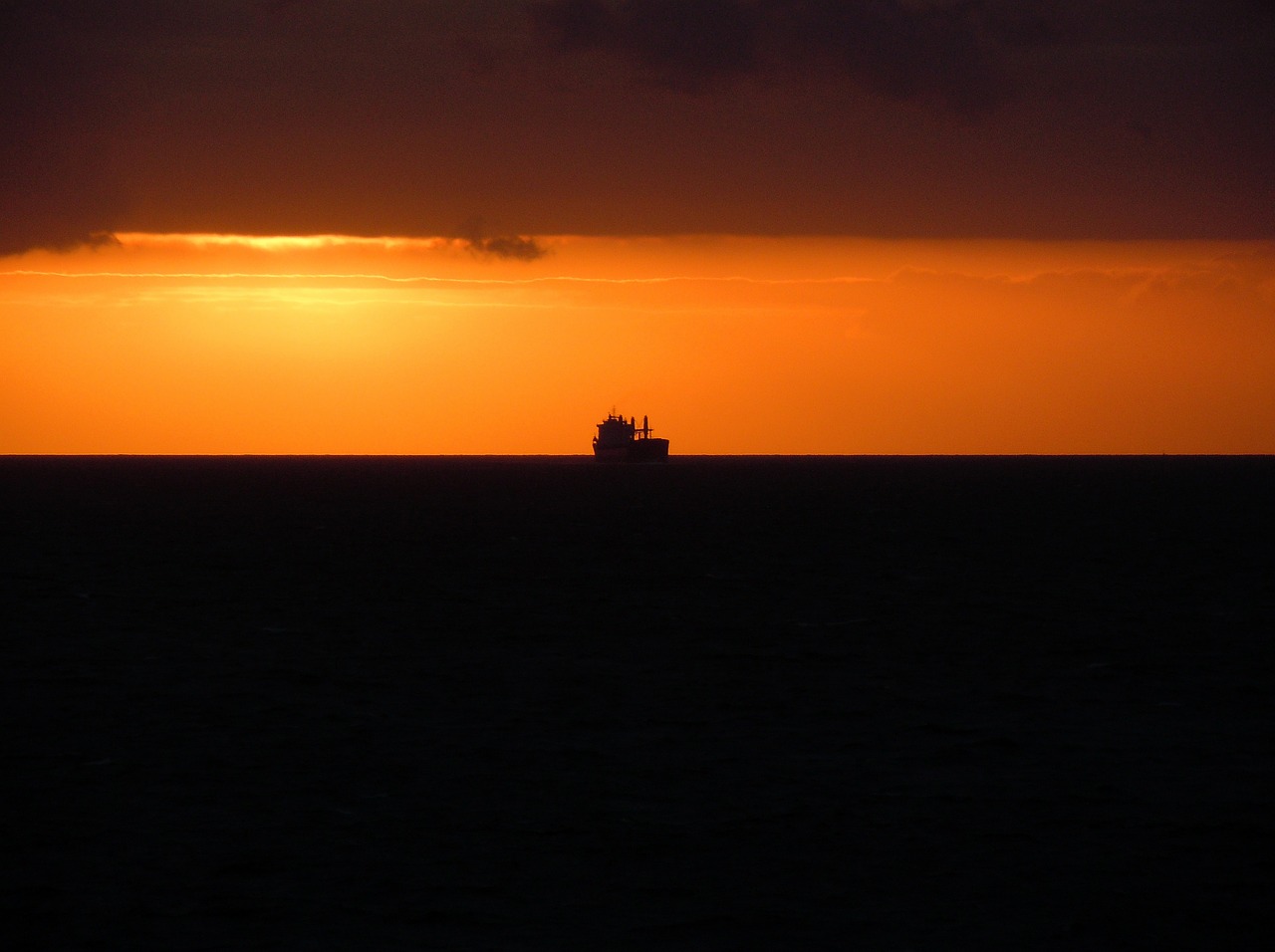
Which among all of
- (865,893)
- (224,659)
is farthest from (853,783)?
(224,659)

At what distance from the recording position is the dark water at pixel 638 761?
19.0 metres

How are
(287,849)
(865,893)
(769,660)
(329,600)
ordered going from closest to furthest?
(865,893)
(287,849)
(769,660)
(329,600)

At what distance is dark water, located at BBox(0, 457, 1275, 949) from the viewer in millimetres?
18969

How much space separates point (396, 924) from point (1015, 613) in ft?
117

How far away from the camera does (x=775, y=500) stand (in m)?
147

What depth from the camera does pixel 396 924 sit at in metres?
18.3

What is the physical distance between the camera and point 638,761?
2705 cm

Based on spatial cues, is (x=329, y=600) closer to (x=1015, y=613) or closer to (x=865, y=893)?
(x=1015, y=613)

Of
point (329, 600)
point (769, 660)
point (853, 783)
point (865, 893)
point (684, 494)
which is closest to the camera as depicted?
point (865, 893)

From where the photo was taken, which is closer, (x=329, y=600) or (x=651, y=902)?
(x=651, y=902)

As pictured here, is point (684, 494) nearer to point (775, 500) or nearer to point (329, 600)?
point (775, 500)

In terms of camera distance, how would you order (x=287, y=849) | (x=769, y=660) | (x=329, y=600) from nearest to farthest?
(x=287, y=849), (x=769, y=660), (x=329, y=600)

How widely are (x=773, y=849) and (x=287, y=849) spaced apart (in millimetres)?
6319

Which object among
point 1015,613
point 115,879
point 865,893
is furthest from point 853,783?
point 1015,613
